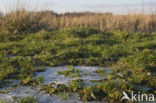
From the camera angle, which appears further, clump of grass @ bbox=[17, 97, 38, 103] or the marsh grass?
the marsh grass

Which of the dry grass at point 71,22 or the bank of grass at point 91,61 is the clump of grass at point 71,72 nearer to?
the bank of grass at point 91,61

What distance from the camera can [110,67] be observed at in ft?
16.4

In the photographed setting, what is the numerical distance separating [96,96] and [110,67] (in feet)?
4.99

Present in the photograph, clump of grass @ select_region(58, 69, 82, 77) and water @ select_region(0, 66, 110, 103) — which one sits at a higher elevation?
clump of grass @ select_region(58, 69, 82, 77)

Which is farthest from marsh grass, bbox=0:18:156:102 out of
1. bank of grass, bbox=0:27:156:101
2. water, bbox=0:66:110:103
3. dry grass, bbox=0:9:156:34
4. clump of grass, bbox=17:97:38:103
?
dry grass, bbox=0:9:156:34

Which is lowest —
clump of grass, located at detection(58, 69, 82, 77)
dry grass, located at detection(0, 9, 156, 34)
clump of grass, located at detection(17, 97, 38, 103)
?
clump of grass, located at detection(17, 97, 38, 103)

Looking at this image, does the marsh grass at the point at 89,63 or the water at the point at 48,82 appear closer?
the water at the point at 48,82

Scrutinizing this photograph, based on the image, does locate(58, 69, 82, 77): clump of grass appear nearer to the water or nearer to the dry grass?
the water

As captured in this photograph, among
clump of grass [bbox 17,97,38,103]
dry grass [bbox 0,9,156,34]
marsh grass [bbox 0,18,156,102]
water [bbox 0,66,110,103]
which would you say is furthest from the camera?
dry grass [bbox 0,9,156,34]

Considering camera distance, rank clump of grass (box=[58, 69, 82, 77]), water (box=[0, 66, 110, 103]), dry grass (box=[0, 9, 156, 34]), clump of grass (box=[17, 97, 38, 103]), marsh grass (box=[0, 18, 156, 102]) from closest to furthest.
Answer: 1. clump of grass (box=[17, 97, 38, 103])
2. water (box=[0, 66, 110, 103])
3. marsh grass (box=[0, 18, 156, 102])
4. clump of grass (box=[58, 69, 82, 77])
5. dry grass (box=[0, 9, 156, 34])

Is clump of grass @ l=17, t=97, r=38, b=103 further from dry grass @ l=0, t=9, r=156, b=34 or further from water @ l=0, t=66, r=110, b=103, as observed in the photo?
dry grass @ l=0, t=9, r=156, b=34

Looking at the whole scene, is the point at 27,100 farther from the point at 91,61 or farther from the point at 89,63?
the point at 91,61

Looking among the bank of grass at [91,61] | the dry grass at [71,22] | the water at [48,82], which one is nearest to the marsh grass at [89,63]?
the bank of grass at [91,61]

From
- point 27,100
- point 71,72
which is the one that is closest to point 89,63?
point 71,72
